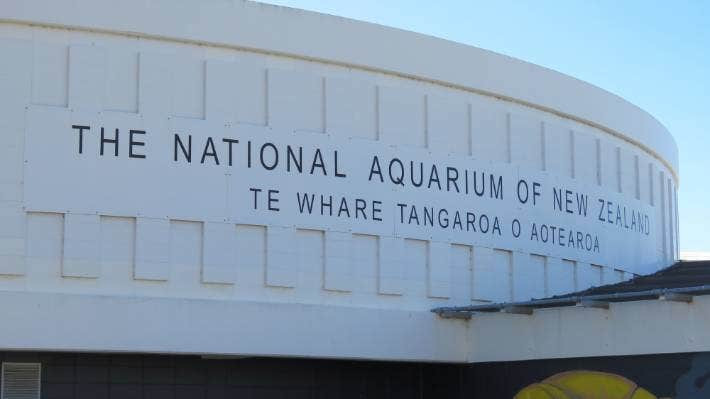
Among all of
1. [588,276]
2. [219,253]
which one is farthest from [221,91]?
[588,276]

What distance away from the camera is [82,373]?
72.9 feet

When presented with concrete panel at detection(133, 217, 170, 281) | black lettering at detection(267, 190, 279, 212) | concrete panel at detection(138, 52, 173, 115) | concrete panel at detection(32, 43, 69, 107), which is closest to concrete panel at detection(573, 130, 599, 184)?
black lettering at detection(267, 190, 279, 212)

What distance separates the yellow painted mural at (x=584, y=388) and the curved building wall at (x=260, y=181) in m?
2.24

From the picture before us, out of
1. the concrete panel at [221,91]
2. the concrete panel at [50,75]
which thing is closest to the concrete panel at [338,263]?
the concrete panel at [221,91]

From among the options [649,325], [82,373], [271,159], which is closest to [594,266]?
[649,325]

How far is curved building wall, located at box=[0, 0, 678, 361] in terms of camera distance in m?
21.6

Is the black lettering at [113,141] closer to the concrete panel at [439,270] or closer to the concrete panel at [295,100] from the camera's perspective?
the concrete panel at [295,100]

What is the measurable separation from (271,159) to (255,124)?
735mm

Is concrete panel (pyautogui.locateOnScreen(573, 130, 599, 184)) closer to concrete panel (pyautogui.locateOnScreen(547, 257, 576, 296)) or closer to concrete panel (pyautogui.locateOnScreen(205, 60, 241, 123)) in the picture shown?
concrete panel (pyautogui.locateOnScreen(547, 257, 576, 296))

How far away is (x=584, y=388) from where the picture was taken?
2289 cm

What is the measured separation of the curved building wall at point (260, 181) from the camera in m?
21.6

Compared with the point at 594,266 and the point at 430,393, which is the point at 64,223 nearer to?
the point at 430,393

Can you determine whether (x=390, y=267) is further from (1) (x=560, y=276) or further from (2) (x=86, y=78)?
(2) (x=86, y=78)

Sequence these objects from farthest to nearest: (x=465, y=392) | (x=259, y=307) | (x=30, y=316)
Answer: (x=465, y=392), (x=259, y=307), (x=30, y=316)
